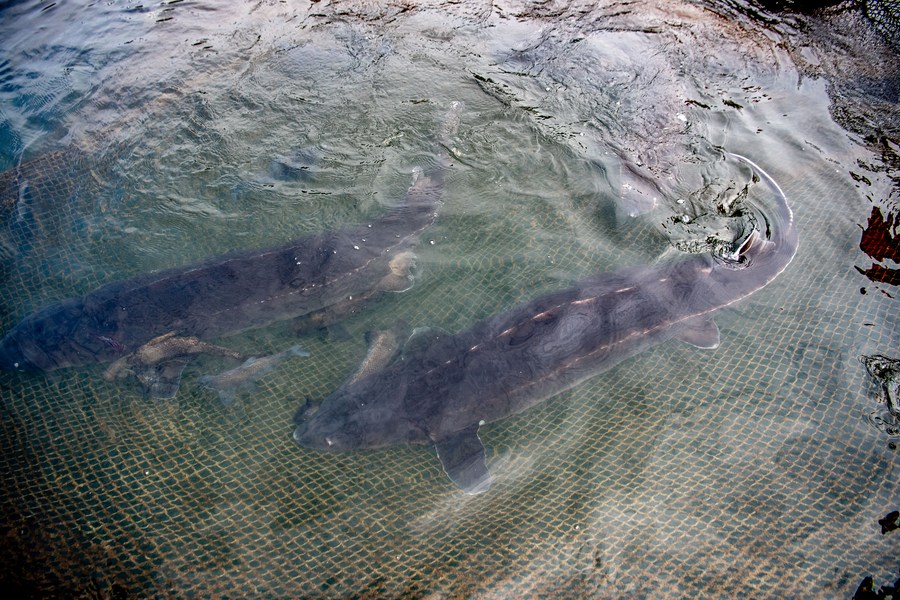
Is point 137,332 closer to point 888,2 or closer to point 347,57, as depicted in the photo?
point 347,57

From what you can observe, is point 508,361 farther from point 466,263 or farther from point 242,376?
point 242,376

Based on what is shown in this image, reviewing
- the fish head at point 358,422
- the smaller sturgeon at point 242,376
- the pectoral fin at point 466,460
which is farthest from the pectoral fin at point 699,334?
the smaller sturgeon at point 242,376

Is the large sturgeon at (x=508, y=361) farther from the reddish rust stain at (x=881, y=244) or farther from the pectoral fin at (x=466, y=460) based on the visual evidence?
the reddish rust stain at (x=881, y=244)

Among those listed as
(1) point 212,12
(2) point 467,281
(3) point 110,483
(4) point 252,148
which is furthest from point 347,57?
(3) point 110,483

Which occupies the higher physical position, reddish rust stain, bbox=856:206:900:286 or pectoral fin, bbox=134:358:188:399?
reddish rust stain, bbox=856:206:900:286

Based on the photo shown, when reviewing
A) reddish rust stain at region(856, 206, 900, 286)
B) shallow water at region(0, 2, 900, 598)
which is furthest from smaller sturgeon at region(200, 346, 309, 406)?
reddish rust stain at region(856, 206, 900, 286)

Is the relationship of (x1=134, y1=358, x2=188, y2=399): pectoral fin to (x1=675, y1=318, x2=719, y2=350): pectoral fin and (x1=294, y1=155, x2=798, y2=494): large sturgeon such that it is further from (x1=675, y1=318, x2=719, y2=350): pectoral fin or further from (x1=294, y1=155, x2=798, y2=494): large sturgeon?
(x1=675, y1=318, x2=719, y2=350): pectoral fin

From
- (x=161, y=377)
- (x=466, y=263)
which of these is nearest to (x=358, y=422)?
(x=161, y=377)
